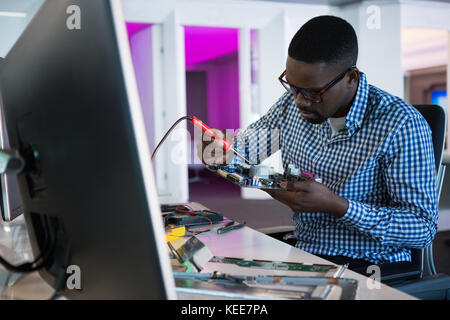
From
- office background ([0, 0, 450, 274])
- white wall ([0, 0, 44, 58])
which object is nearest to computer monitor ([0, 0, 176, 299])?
office background ([0, 0, 450, 274])

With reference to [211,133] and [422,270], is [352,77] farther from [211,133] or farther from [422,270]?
[422,270]

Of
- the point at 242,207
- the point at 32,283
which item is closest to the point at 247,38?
the point at 242,207

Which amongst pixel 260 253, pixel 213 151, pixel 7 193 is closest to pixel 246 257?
pixel 260 253

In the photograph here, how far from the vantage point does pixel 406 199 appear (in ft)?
3.70

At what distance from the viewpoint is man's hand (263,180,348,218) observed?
0.98 m

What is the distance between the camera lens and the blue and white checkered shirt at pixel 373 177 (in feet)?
3.62

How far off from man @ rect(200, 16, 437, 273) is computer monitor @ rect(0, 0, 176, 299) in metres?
0.55

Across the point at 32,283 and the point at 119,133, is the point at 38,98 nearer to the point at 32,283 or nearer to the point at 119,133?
the point at 119,133

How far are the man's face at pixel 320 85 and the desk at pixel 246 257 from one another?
1.29ft

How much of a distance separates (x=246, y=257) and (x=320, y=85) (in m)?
0.52

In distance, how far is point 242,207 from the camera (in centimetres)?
572

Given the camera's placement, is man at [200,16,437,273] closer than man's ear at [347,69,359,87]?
Yes

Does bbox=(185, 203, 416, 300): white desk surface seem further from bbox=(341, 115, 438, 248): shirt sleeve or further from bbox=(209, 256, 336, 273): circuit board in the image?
bbox=(341, 115, 438, 248): shirt sleeve
